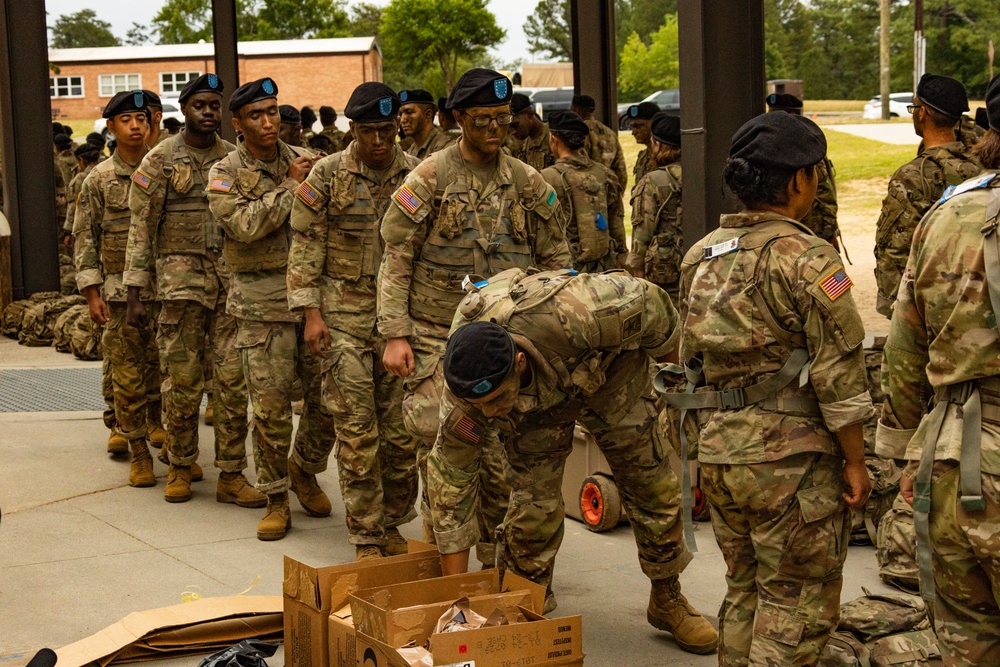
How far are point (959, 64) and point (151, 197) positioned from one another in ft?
139

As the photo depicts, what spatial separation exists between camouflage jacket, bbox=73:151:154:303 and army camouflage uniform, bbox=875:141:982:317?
4.85 meters

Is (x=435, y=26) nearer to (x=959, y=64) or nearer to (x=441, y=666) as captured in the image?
(x=959, y=64)

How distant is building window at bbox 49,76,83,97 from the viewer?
60.5m

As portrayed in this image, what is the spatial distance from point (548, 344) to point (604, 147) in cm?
761

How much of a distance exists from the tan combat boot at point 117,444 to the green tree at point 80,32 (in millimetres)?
91607

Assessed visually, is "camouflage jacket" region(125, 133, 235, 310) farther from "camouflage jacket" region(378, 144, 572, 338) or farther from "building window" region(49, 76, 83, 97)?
"building window" region(49, 76, 83, 97)

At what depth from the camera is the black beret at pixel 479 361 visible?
3.85m

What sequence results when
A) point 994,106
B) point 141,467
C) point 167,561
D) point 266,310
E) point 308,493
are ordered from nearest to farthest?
point 994,106 → point 167,561 → point 266,310 → point 308,493 → point 141,467

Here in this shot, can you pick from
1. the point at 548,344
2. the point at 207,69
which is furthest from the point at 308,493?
the point at 207,69

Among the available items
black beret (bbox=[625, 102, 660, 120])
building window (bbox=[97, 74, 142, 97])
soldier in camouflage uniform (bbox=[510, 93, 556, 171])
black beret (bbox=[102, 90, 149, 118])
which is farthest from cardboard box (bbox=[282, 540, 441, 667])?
building window (bbox=[97, 74, 142, 97])

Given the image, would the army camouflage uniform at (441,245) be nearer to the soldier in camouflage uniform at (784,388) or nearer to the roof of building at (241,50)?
the soldier in camouflage uniform at (784,388)

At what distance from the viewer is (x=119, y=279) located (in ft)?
26.7

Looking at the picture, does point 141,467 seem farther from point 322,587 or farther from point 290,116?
point 290,116

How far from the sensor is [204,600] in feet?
16.7
